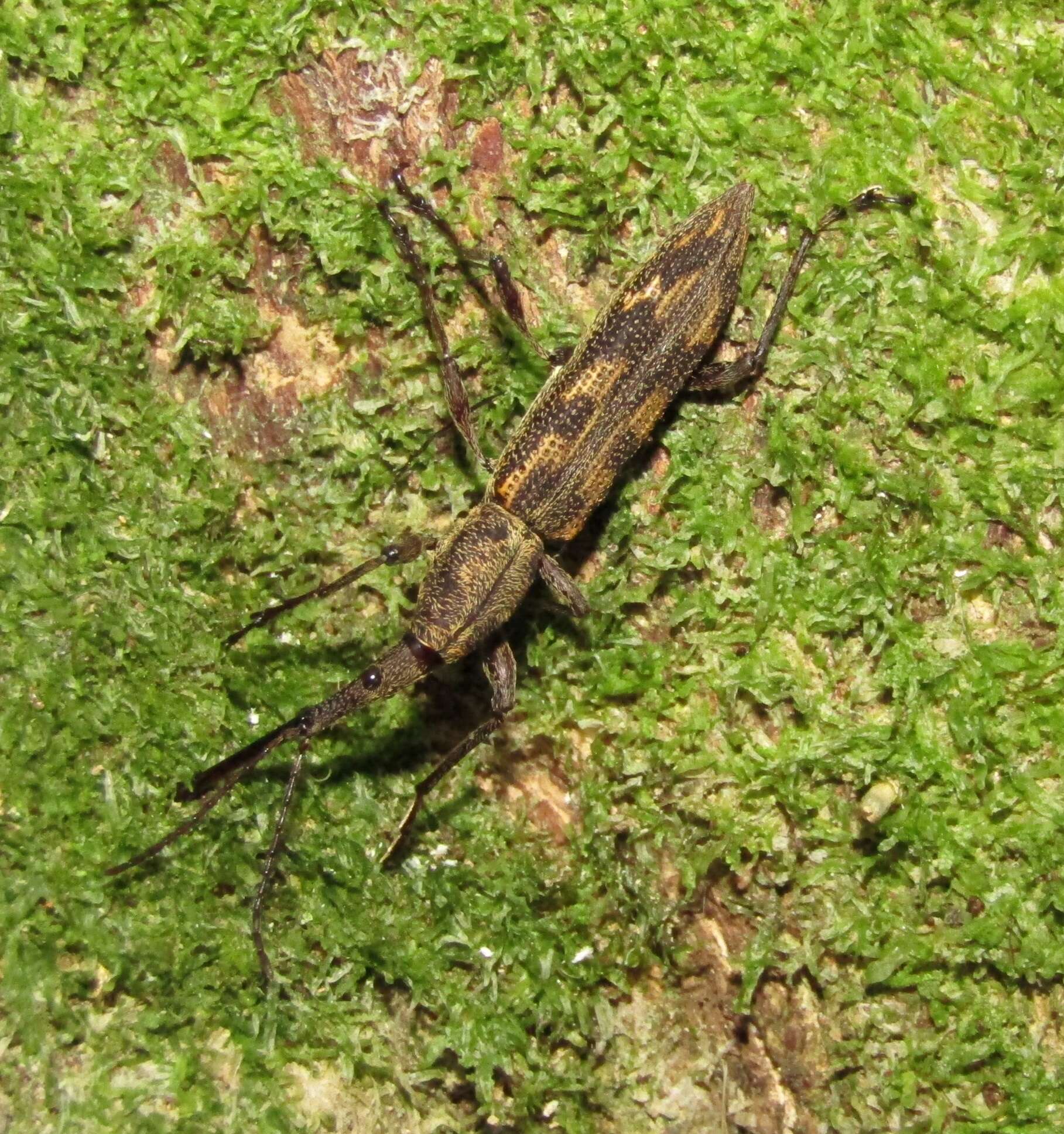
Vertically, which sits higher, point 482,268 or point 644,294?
point 644,294

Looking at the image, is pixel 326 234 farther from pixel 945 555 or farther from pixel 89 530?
pixel 945 555

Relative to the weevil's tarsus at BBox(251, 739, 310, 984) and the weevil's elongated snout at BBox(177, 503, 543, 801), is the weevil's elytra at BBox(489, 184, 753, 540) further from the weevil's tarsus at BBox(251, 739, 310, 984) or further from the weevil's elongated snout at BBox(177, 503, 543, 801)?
the weevil's tarsus at BBox(251, 739, 310, 984)

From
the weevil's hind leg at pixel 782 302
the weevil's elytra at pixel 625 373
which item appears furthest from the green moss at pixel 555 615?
the weevil's elytra at pixel 625 373

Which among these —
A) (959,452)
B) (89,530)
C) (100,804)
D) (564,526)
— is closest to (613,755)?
(564,526)

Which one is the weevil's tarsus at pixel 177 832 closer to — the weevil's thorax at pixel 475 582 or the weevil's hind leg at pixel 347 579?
the weevil's hind leg at pixel 347 579

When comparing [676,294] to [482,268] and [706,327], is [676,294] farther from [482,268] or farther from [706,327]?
[482,268]

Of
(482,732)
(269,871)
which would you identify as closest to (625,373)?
(482,732)

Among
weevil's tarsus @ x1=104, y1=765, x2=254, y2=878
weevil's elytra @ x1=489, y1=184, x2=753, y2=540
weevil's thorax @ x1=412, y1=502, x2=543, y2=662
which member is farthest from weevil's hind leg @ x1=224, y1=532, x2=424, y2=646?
weevil's tarsus @ x1=104, y1=765, x2=254, y2=878
